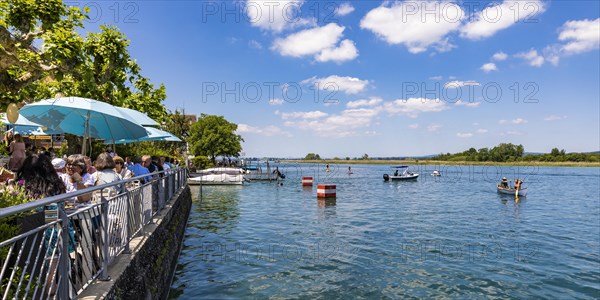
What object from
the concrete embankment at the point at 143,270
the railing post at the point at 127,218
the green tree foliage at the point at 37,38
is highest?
the green tree foliage at the point at 37,38

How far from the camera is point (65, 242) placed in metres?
3.67

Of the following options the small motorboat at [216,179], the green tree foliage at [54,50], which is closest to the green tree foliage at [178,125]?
the small motorboat at [216,179]

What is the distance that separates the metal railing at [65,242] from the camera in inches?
127

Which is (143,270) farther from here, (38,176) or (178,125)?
(178,125)

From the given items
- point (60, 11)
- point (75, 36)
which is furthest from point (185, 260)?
point (60, 11)

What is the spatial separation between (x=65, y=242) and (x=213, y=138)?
8027 cm

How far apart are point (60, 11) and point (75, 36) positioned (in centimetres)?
114

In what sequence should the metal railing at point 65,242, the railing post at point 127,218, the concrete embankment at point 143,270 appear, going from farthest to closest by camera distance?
the railing post at point 127,218 → the concrete embankment at point 143,270 → the metal railing at point 65,242

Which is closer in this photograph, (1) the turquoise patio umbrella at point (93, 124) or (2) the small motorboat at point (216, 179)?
(1) the turquoise patio umbrella at point (93, 124)

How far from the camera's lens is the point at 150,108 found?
85.9ft

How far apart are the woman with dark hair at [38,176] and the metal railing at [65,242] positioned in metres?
0.27

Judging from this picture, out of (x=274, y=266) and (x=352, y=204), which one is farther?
(x=352, y=204)

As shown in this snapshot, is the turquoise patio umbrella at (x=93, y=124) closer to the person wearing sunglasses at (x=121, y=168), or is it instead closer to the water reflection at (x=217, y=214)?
the person wearing sunglasses at (x=121, y=168)

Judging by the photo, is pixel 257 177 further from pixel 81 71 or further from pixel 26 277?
pixel 26 277
